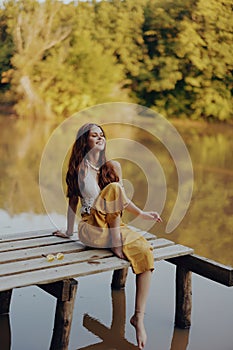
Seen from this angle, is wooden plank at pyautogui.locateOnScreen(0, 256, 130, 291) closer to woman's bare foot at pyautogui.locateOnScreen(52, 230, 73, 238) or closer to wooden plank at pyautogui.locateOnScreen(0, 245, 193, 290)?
wooden plank at pyautogui.locateOnScreen(0, 245, 193, 290)

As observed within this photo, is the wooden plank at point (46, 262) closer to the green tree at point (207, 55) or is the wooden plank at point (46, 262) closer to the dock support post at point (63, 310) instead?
the dock support post at point (63, 310)

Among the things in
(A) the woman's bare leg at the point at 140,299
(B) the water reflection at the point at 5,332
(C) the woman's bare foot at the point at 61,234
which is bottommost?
(B) the water reflection at the point at 5,332

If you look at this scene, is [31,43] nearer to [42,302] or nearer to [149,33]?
[149,33]

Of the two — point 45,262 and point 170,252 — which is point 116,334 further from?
point 45,262

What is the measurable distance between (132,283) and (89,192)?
1.03 metres

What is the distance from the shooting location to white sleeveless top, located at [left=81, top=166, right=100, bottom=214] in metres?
2.92

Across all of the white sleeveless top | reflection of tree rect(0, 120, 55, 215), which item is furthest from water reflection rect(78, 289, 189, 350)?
reflection of tree rect(0, 120, 55, 215)

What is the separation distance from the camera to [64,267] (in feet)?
8.30

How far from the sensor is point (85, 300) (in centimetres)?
340

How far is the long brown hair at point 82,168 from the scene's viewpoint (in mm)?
2947

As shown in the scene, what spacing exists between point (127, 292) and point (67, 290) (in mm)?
1177

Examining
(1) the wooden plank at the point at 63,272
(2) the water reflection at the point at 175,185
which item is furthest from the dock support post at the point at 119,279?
(2) the water reflection at the point at 175,185

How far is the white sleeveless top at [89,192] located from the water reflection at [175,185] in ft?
5.96

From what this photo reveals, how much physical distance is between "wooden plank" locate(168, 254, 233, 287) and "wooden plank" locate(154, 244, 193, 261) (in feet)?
0.21
